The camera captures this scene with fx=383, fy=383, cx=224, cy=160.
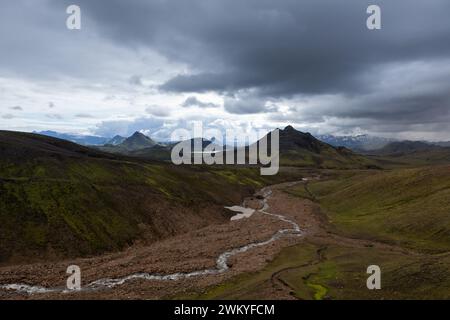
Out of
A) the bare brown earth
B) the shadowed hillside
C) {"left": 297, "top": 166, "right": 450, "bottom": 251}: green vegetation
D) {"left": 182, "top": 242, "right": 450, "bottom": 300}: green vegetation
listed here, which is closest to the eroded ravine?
the bare brown earth

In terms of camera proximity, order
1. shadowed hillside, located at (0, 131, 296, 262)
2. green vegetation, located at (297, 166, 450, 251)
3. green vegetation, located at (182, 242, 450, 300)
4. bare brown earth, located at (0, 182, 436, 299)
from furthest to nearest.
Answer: green vegetation, located at (297, 166, 450, 251), shadowed hillside, located at (0, 131, 296, 262), bare brown earth, located at (0, 182, 436, 299), green vegetation, located at (182, 242, 450, 300)

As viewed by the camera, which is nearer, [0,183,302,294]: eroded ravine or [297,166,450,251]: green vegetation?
[0,183,302,294]: eroded ravine

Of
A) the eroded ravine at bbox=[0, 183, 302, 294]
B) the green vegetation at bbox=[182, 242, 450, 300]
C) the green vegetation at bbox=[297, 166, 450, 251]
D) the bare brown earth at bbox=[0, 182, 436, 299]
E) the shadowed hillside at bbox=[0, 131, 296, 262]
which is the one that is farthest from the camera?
the green vegetation at bbox=[297, 166, 450, 251]

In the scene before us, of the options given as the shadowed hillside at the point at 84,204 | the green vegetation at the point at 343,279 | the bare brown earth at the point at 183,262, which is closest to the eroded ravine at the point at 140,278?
the bare brown earth at the point at 183,262

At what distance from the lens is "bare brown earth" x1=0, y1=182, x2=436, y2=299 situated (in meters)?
55.7

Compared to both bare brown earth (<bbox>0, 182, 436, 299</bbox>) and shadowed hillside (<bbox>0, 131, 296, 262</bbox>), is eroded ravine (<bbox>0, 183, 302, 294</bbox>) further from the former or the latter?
shadowed hillside (<bbox>0, 131, 296, 262</bbox>)

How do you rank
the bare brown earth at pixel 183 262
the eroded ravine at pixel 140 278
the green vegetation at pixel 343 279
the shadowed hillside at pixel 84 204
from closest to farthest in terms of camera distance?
1. the green vegetation at pixel 343 279
2. the bare brown earth at pixel 183 262
3. the eroded ravine at pixel 140 278
4. the shadowed hillside at pixel 84 204

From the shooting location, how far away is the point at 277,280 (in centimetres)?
5659

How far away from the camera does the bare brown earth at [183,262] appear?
183 feet

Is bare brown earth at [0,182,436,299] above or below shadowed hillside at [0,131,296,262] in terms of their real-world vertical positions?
below

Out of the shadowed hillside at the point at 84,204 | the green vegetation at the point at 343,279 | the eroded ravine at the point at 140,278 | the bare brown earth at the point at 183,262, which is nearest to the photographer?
the green vegetation at the point at 343,279

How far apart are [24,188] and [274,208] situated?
8126 cm

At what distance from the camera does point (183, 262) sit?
71.1 meters

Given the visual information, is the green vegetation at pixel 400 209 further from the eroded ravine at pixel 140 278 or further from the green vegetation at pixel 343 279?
the eroded ravine at pixel 140 278
